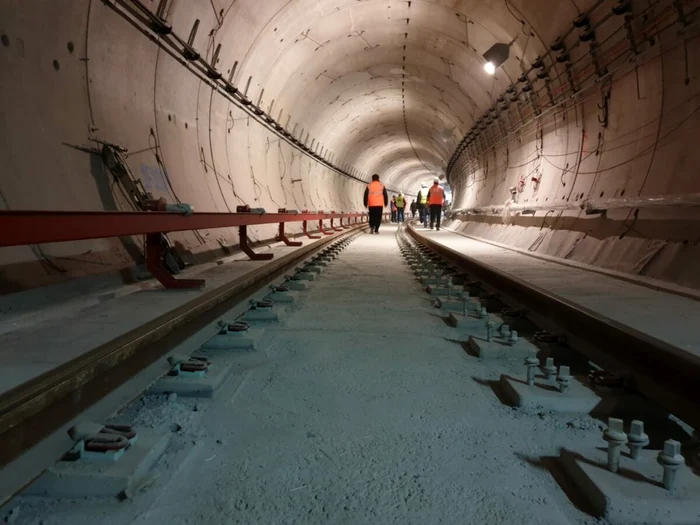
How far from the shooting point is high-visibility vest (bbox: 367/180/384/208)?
1548cm

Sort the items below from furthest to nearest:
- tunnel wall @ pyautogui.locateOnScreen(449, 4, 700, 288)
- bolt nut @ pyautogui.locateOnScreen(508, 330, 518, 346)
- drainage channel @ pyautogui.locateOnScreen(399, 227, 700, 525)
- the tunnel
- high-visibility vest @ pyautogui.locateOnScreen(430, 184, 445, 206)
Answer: high-visibility vest @ pyautogui.locateOnScreen(430, 184, 445, 206), tunnel wall @ pyautogui.locateOnScreen(449, 4, 700, 288), bolt nut @ pyautogui.locateOnScreen(508, 330, 518, 346), the tunnel, drainage channel @ pyautogui.locateOnScreen(399, 227, 700, 525)

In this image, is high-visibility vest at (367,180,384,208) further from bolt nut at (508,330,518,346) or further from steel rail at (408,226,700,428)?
bolt nut at (508,330,518,346)

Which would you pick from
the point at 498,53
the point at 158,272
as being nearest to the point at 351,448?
the point at 158,272

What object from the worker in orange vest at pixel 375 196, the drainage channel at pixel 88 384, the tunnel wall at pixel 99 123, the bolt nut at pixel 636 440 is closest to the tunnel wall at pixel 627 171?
the bolt nut at pixel 636 440

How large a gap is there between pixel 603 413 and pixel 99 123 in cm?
543

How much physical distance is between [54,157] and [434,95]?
13983 mm

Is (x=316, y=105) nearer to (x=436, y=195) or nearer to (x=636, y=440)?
(x=436, y=195)

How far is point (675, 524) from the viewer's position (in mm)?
1205

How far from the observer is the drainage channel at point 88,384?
1.34m

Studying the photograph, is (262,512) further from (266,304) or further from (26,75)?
(26,75)

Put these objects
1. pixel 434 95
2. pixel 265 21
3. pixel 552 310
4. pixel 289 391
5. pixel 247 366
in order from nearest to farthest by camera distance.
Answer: pixel 289 391 < pixel 247 366 < pixel 552 310 < pixel 265 21 < pixel 434 95

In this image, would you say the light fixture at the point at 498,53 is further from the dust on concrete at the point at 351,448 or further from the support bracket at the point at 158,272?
the dust on concrete at the point at 351,448

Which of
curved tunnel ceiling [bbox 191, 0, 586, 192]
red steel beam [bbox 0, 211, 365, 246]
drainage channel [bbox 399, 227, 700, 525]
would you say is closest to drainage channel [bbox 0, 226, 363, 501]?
red steel beam [bbox 0, 211, 365, 246]

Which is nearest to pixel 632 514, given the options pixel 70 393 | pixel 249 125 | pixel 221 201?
pixel 70 393
